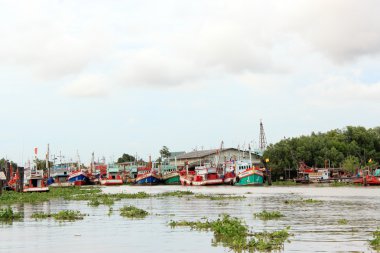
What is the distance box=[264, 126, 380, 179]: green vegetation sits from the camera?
11612 centimetres

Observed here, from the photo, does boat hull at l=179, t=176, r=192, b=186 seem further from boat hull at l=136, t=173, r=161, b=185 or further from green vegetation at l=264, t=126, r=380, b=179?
green vegetation at l=264, t=126, r=380, b=179

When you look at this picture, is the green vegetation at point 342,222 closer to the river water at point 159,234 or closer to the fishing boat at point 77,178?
the river water at point 159,234

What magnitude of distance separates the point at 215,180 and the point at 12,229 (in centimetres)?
8121

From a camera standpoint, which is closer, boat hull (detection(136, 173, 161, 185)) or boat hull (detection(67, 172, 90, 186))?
boat hull (detection(136, 173, 161, 185))

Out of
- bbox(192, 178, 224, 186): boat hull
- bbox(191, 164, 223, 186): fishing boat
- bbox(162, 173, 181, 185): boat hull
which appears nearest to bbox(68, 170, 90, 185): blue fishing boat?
bbox(162, 173, 181, 185): boat hull

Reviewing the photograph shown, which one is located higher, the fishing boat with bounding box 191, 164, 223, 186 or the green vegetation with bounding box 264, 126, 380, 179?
the green vegetation with bounding box 264, 126, 380, 179

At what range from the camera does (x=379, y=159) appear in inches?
4904

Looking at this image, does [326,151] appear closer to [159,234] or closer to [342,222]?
[342,222]

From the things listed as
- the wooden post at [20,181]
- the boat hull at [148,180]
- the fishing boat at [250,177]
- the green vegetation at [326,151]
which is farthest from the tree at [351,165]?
the wooden post at [20,181]

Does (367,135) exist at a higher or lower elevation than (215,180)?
higher

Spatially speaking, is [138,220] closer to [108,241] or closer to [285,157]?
[108,241]

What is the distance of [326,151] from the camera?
117688mm

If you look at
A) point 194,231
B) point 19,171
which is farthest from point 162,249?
point 19,171

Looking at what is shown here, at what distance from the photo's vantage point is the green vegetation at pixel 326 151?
4572 inches
